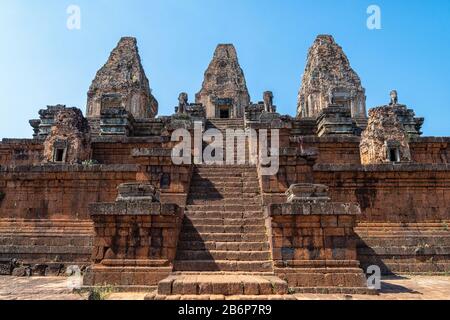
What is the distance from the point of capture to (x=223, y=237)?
22.7ft

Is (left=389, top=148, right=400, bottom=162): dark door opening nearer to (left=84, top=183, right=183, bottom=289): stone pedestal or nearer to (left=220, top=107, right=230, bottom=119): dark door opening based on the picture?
(left=84, top=183, right=183, bottom=289): stone pedestal

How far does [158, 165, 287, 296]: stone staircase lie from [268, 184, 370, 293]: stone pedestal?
0.34 m

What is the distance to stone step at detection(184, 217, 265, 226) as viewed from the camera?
7.30m

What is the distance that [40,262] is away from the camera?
7.91m

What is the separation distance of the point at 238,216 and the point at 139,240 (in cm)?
214

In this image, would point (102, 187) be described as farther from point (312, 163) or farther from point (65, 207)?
point (312, 163)

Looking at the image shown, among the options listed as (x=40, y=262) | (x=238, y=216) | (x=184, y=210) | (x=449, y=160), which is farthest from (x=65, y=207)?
(x=449, y=160)

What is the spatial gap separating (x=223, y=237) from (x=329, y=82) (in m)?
26.2

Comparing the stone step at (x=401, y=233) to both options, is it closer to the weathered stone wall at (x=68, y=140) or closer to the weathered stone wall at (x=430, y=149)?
the weathered stone wall at (x=430, y=149)

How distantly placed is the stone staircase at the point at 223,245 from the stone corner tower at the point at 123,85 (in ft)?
77.5

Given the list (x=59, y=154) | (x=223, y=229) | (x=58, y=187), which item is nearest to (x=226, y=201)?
(x=223, y=229)

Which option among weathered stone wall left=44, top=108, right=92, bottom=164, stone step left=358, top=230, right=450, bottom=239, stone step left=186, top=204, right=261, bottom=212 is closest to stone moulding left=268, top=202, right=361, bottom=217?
stone step left=186, top=204, right=261, bottom=212

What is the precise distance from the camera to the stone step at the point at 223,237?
6867 millimetres
